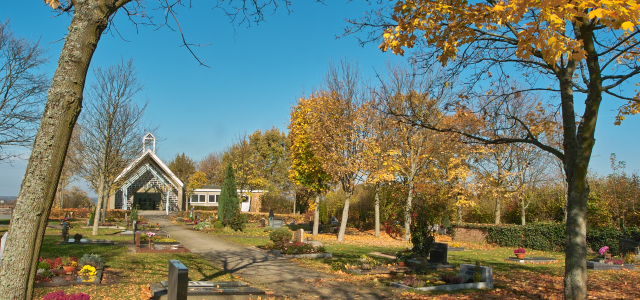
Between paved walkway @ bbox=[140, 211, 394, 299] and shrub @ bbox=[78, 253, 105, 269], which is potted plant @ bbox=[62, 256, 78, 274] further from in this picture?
paved walkway @ bbox=[140, 211, 394, 299]

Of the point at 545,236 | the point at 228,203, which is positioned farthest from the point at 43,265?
the point at 545,236

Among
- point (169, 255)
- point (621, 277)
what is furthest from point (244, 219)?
point (621, 277)

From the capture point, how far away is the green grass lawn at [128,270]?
8438 mm

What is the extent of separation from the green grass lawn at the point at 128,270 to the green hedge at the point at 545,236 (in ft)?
64.8

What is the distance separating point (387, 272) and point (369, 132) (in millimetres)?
14215

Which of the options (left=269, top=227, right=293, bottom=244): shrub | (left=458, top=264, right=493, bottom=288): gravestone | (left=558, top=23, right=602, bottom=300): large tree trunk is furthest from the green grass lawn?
(left=558, top=23, right=602, bottom=300): large tree trunk

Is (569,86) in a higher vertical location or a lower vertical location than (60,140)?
higher

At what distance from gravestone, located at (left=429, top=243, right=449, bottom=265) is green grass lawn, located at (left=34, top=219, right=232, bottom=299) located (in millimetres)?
6930

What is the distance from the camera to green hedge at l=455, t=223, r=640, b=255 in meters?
20.8

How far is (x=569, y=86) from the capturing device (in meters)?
7.09

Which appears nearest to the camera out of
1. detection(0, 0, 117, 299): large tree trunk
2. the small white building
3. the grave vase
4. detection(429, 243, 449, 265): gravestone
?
detection(0, 0, 117, 299): large tree trunk

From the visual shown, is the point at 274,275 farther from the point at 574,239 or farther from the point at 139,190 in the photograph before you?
the point at 139,190

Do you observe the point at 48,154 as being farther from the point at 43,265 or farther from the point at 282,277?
the point at 282,277

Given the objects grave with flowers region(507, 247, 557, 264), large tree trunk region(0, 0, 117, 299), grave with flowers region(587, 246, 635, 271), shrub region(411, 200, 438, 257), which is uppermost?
large tree trunk region(0, 0, 117, 299)
